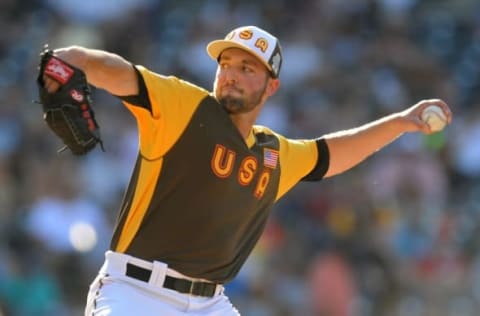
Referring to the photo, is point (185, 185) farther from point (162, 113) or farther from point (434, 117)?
point (434, 117)

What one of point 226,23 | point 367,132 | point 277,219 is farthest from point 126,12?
point 367,132

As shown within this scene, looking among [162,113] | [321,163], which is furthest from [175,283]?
[321,163]

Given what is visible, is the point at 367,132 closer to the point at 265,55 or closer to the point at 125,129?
the point at 265,55

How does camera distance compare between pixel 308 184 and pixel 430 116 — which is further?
pixel 308 184

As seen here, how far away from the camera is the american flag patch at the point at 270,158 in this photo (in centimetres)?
707

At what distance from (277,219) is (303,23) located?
3.79m

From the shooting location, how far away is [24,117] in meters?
13.1

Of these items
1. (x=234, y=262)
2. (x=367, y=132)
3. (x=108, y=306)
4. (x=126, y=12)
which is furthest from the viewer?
(x=126, y=12)

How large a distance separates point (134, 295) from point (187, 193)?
61 centimetres

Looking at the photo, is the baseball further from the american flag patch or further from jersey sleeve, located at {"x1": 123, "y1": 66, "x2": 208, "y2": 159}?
jersey sleeve, located at {"x1": 123, "y1": 66, "x2": 208, "y2": 159}

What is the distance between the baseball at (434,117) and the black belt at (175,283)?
77.7 inches

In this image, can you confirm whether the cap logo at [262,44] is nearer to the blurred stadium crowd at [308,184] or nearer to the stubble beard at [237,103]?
the stubble beard at [237,103]

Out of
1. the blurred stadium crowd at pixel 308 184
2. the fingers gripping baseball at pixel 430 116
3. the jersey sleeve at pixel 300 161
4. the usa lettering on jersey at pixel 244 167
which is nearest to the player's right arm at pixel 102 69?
the usa lettering on jersey at pixel 244 167

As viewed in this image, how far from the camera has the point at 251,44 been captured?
6934 mm
